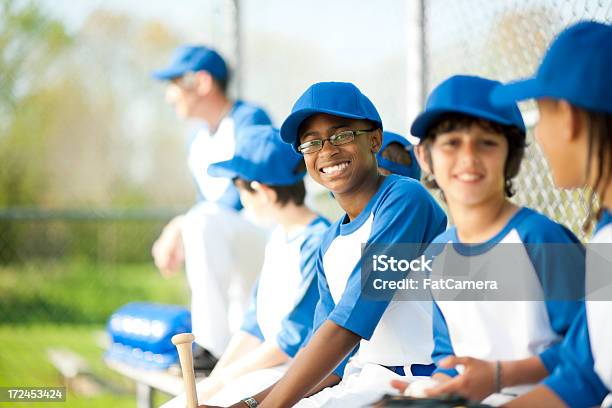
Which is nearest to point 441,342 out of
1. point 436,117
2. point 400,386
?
point 400,386

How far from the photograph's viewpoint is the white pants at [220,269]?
132 inches

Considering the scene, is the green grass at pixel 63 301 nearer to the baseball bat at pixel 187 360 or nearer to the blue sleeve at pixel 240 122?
the blue sleeve at pixel 240 122

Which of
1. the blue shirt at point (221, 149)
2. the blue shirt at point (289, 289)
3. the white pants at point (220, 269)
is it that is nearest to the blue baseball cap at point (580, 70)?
the blue shirt at point (289, 289)

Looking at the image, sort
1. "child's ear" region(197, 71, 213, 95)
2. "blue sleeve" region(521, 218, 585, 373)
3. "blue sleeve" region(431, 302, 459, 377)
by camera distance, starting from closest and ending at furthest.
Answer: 1. "blue sleeve" region(521, 218, 585, 373)
2. "blue sleeve" region(431, 302, 459, 377)
3. "child's ear" region(197, 71, 213, 95)

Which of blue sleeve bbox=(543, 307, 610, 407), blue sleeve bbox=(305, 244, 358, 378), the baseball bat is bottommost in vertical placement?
blue sleeve bbox=(543, 307, 610, 407)

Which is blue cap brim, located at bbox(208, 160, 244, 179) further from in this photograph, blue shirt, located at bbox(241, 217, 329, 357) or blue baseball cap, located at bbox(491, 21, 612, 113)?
blue baseball cap, located at bbox(491, 21, 612, 113)

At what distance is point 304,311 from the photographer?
257 cm

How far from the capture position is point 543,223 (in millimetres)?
1604

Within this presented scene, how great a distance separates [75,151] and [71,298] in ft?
7.81

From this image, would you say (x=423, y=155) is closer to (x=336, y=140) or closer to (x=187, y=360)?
(x=336, y=140)

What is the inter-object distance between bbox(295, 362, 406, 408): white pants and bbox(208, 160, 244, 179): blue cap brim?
888 mm

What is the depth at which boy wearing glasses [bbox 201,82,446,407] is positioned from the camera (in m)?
1.95

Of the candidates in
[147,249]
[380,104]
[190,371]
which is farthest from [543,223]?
[147,249]

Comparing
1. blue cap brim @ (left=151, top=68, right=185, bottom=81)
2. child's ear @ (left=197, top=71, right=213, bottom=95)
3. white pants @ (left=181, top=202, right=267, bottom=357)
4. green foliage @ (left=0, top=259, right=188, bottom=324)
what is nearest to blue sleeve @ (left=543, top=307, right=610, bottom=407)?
white pants @ (left=181, top=202, right=267, bottom=357)
